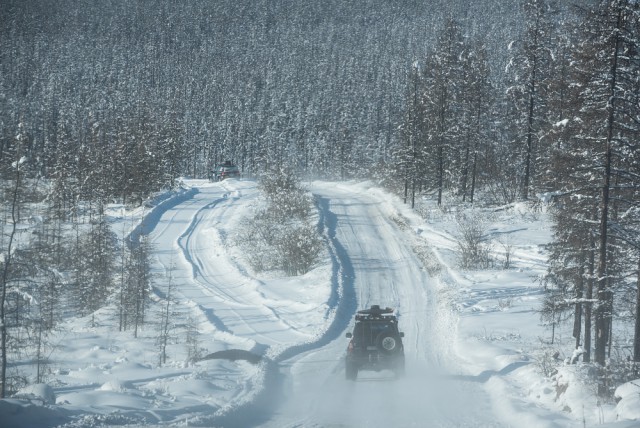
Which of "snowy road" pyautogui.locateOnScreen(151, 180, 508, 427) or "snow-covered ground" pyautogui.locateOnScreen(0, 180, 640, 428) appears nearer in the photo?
"snow-covered ground" pyautogui.locateOnScreen(0, 180, 640, 428)

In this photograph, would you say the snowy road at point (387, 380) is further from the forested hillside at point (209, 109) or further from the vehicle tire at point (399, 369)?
the forested hillside at point (209, 109)

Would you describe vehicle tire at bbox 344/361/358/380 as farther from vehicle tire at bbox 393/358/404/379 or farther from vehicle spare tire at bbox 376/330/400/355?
vehicle tire at bbox 393/358/404/379

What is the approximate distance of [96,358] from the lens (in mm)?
20875

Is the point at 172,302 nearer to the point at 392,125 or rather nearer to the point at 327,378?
the point at 327,378

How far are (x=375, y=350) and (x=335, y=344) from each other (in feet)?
19.0

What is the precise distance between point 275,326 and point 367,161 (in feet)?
249

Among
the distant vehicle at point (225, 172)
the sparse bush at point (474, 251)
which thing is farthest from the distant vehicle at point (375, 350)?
the distant vehicle at point (225, 172)

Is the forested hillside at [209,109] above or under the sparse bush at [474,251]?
above

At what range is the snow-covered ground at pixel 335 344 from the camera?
436 inches

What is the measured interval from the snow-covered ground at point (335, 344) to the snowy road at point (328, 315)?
88 millimetres

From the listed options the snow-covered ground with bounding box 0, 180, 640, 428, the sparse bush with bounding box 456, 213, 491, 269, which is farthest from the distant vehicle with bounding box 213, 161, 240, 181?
the sparse bush with bounding box 456, 213, 491, 269

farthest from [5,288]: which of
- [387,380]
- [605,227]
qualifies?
[605,227]

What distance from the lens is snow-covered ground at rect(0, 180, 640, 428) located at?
1109cm

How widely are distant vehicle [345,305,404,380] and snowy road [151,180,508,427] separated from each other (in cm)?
46
